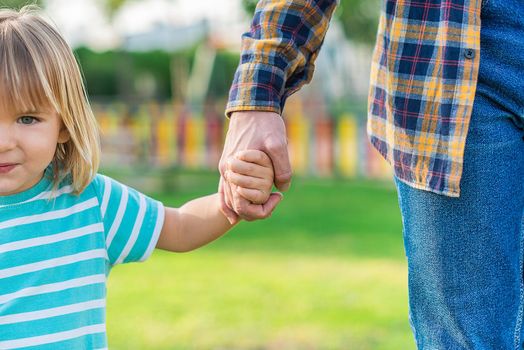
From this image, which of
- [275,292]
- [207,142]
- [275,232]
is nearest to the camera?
[275,292]

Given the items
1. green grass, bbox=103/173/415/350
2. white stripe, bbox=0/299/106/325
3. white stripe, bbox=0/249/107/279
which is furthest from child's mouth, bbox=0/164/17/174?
green grass, bbox=103/173/415/350

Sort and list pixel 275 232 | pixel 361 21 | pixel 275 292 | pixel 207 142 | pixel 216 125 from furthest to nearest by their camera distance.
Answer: pixel 361 21, pixel 207 142, pixel 216 125, pixel 275 232, pixel 275 292

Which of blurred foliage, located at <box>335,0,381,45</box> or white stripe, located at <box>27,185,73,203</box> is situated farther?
blurred foliage, located at <box>335,0,381,45</box>

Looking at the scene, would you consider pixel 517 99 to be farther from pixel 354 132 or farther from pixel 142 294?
pixel 354 132

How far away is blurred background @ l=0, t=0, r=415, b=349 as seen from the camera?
4.54 metres

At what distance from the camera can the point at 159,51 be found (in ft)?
93.2

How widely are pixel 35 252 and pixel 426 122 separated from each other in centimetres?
92

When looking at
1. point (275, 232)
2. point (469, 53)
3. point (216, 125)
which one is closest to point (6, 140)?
point (469, 53)

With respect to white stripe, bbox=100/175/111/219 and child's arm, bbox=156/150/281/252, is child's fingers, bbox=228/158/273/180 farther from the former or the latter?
white stripe, bbox=100/175/111/219

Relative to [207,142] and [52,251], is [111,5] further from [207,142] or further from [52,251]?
[52,251]

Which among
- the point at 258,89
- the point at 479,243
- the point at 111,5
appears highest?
the point at 111,5

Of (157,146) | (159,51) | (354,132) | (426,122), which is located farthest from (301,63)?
(159,51)

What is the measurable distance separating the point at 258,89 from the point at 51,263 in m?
0.63

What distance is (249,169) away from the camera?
1.95 m
